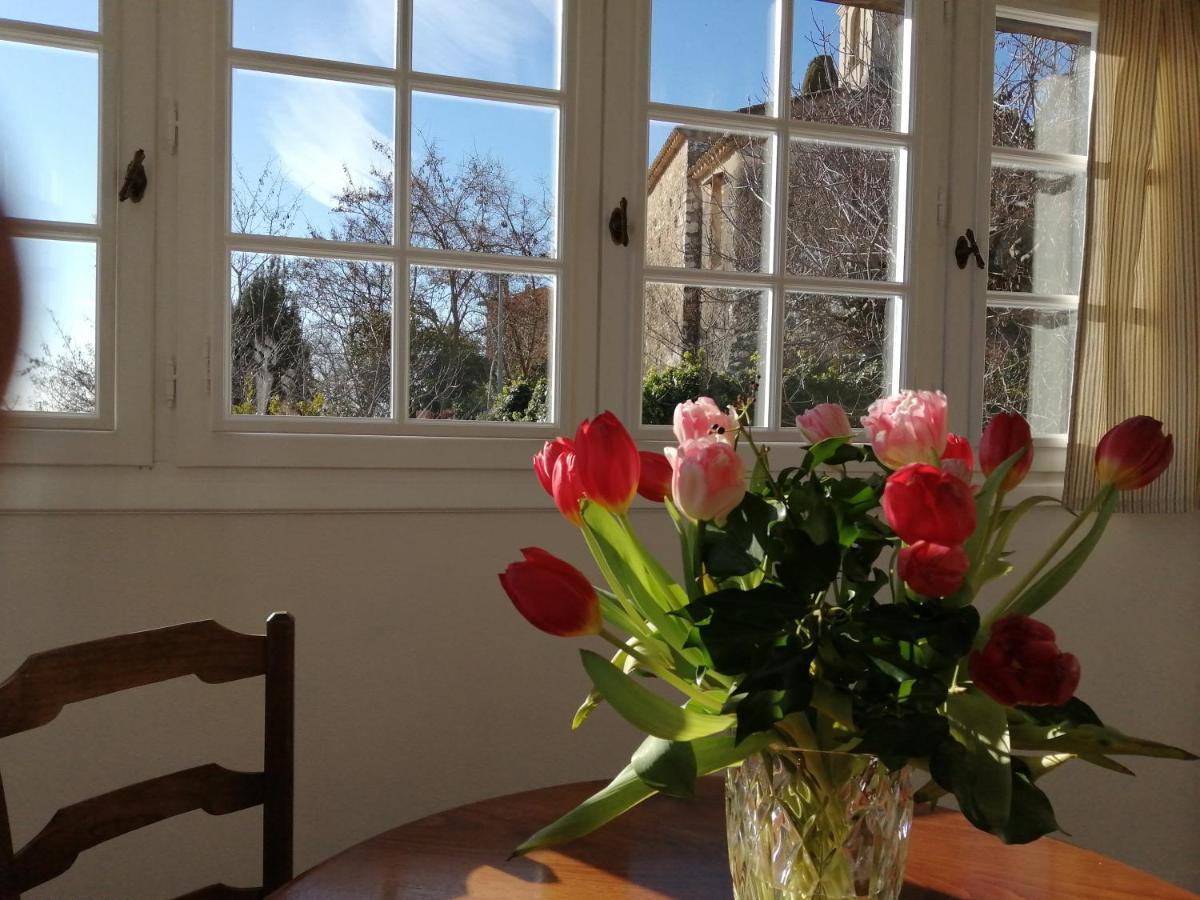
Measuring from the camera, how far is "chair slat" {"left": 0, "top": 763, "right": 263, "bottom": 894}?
43.1 inches

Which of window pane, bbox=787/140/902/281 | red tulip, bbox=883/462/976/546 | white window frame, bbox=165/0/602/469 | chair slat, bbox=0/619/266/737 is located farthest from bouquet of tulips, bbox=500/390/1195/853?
window pane, bbox=787/140/902/281

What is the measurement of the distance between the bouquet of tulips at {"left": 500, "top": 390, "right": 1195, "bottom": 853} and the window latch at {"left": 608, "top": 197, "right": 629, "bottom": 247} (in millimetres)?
1288

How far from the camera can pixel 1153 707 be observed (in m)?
2.40

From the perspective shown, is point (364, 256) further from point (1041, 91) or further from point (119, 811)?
point (1041, 91)

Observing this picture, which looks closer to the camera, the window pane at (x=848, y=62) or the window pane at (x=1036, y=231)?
the window pane at (x=848, y=62)

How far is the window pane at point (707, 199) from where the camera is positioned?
2.11 m

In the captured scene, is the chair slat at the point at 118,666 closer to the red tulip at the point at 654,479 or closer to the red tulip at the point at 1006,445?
the red tulip at the point at 654,479

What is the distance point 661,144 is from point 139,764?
4.96ft

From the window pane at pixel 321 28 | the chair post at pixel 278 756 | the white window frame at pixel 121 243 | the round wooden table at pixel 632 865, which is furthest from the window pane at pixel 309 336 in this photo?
the round wooden table at pixel 632 865

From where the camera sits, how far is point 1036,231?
2.39 metres

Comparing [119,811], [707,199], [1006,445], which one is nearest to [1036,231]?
[707,199]

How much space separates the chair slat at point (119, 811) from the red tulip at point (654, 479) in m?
0.75

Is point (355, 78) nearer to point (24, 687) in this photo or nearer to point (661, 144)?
point (661, 144)

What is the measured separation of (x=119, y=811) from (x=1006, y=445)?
1.03 m
